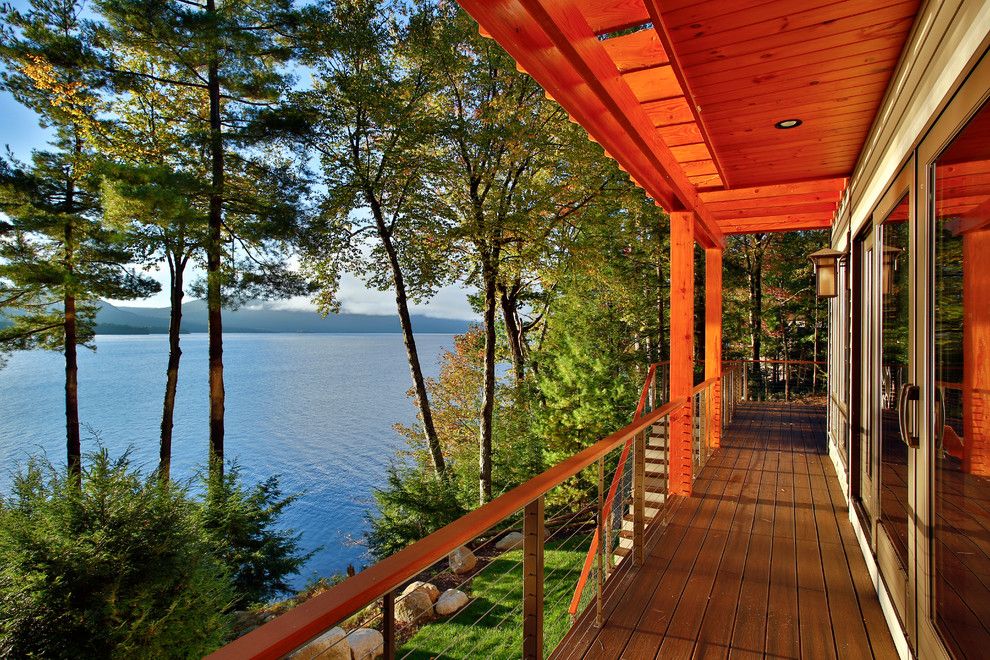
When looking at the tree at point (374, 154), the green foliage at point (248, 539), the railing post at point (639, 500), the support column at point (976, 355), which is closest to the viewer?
the support column at point (976, 355)

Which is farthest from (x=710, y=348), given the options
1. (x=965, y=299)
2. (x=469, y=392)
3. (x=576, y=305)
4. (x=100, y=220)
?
(x=469, y=392)

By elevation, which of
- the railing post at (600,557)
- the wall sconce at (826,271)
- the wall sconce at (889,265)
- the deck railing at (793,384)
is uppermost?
the wall sconce at (826,271)

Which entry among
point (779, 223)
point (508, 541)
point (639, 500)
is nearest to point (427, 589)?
point (508, 541)

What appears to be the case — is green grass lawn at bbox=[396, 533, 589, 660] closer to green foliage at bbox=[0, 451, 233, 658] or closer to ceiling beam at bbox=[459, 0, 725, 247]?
green foliage at bbox=[0, 451, 233, 658]

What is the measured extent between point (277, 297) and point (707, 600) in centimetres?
1209

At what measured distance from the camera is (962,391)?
1.59 metres

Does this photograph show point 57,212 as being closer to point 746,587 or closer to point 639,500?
point 639,500

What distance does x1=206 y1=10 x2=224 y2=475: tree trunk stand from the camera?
454 inches

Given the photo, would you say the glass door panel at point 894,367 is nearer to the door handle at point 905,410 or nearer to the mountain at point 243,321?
the door handle at point 905,410

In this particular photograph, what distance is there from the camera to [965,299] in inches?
60.8

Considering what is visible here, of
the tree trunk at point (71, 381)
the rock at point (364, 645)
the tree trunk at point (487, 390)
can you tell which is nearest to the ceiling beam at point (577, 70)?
the rock at point (364, 645)

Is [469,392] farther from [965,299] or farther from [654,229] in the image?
[965,299]

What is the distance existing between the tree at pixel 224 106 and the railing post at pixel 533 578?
1054 centimetres

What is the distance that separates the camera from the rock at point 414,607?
28.1ft
